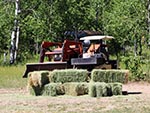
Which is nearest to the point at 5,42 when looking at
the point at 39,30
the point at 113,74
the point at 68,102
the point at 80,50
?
the point at 39,30

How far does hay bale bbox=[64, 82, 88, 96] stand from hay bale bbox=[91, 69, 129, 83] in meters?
0.79

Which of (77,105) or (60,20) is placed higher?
(60,20)

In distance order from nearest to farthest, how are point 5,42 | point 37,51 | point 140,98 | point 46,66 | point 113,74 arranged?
point 140,98 < point 113,74 < point 46,66 < point 5,42 < point 37,51

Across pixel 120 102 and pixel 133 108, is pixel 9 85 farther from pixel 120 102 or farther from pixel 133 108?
pixel 133 108

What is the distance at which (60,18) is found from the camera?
131 ft

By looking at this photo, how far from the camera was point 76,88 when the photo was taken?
16172mm

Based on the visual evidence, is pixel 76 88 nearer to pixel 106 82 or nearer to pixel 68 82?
pixel 68 82

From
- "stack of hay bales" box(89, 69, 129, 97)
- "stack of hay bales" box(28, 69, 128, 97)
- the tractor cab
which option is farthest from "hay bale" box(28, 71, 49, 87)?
the tractor cab

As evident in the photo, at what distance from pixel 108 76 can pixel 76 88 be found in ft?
5.74

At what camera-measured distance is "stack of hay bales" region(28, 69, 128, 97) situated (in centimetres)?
1617

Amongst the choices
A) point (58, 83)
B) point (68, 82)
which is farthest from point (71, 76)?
point (58, 83)

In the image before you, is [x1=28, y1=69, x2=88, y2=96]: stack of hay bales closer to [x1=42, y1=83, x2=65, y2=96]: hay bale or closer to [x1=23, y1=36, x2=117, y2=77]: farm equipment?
[x1=42, y1=83, x2=65, y2=96]: hay bale

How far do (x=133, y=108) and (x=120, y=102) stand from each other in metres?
1.57

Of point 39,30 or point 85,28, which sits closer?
point 39,30
